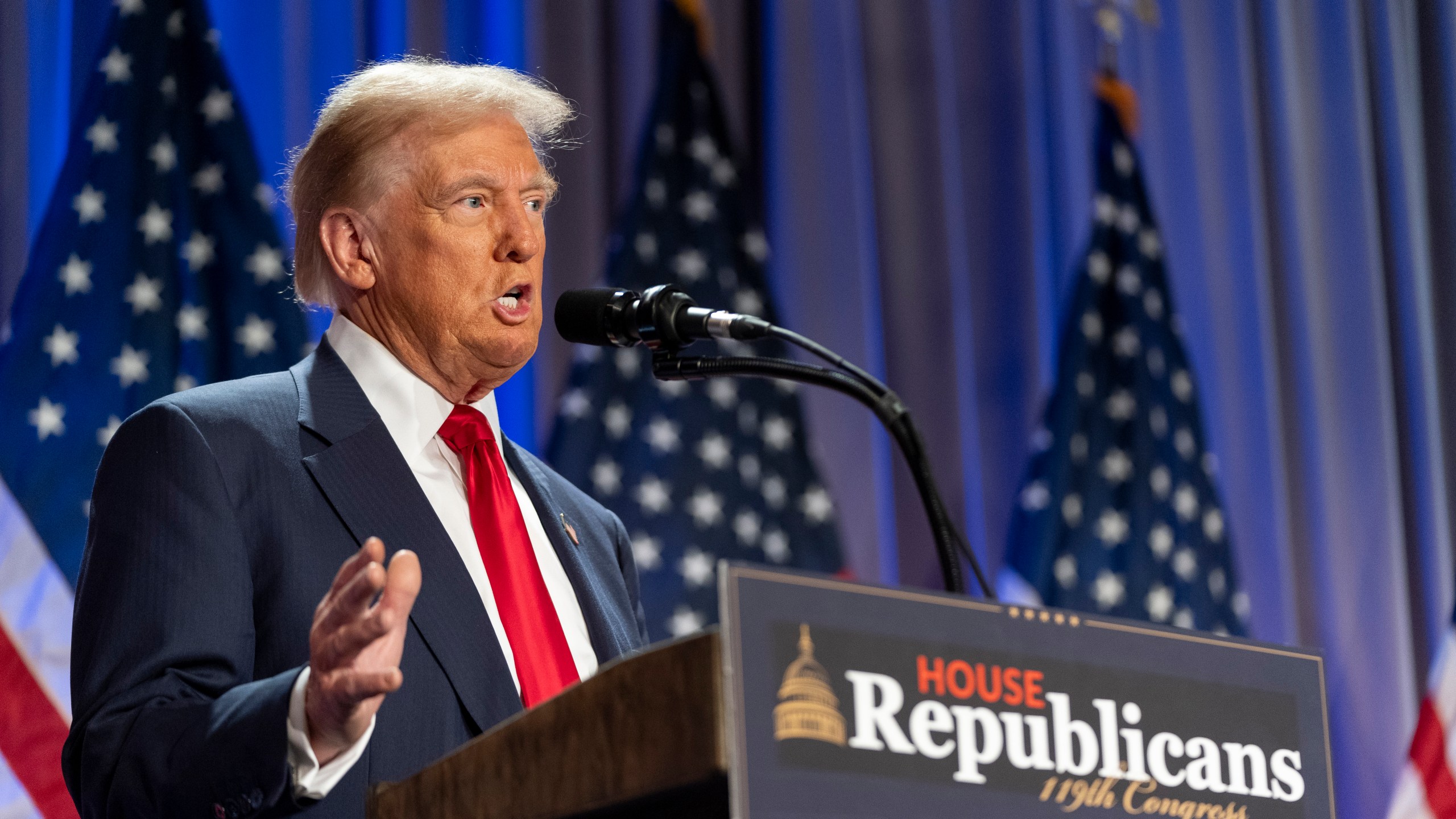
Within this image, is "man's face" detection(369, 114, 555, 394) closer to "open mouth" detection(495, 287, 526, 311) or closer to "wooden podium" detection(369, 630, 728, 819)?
"open mouth" detection(495, 287, 526, 311)

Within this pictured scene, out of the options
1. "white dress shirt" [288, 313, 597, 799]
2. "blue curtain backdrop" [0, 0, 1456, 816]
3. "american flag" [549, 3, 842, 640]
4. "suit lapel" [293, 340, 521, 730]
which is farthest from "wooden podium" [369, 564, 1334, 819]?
"blue curtain backdrop" [0, 0, 1456, 816]

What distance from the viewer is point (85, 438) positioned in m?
2.74

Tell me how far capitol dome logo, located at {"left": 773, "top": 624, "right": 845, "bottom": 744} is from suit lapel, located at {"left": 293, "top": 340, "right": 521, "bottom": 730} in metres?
0.60

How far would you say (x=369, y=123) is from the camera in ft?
6.45

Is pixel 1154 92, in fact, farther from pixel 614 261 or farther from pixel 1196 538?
pixel 614 261

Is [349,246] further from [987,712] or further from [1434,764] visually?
[1434,764]

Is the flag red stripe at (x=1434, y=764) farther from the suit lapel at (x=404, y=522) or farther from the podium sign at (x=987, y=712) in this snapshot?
the suit lapel at (x=404, y=522)

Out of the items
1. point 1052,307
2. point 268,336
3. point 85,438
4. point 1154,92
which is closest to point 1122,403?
point 1052,307

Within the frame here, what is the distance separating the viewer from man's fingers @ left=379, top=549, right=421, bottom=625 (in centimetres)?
103

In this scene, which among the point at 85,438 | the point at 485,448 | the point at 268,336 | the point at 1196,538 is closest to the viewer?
the point at 485,448

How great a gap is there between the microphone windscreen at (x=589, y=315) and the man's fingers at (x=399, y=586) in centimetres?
74

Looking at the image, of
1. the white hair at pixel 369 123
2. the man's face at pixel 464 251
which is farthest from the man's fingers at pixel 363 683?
the white hair at pixel 369 123

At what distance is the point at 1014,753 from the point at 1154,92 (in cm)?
393

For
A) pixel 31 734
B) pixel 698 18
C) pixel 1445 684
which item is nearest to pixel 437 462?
pixel 31 734
